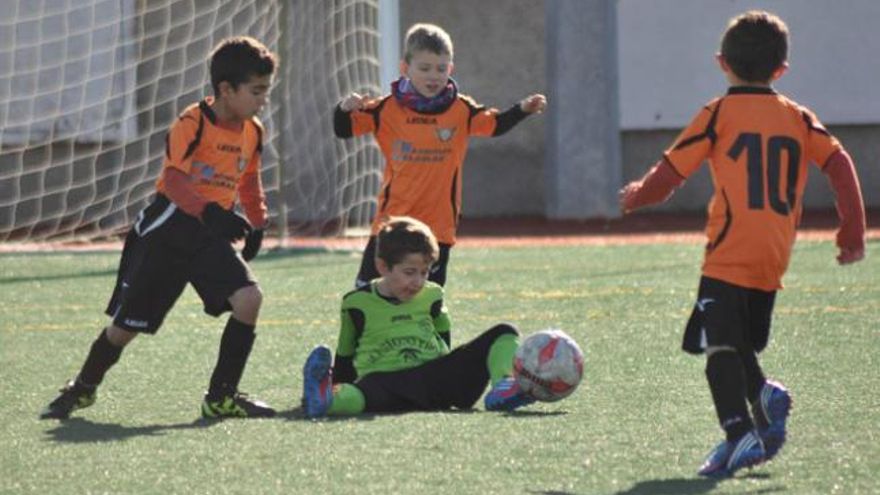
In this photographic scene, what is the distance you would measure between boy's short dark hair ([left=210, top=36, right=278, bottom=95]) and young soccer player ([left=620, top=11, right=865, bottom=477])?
1684mm

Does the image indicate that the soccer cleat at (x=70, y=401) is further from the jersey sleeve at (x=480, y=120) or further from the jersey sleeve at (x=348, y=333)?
the jersey sleeve at (x=480, y=120)

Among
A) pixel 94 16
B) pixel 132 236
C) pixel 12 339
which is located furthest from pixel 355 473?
pixel 94 16

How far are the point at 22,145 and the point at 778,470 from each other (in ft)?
39.7

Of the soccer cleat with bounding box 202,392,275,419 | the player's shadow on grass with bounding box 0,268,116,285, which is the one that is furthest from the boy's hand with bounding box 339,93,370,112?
the player's shadow on grass with bounding box 0,268,116,285

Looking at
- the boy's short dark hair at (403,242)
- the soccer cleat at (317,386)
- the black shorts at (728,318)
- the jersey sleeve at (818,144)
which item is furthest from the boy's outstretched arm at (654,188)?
the soccer cleat at (317,386)

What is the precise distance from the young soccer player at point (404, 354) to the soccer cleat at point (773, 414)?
123 centimetres

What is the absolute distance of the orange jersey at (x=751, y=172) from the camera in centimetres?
558

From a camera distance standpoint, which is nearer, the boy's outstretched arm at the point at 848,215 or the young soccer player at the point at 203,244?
the boy's outstretched arm at the point at 848,215

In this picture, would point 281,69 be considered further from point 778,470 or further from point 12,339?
point 778,470

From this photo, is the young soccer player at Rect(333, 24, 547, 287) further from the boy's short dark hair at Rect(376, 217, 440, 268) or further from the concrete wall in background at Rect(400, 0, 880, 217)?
the concrete wall in background at Rect(400, 0, 880, 217)

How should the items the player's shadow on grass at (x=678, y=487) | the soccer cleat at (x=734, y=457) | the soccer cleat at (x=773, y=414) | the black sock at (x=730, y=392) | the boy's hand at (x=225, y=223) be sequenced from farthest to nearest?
the boy's hand at (x=225, y=223)
the soccer cleat at (x=773, y=414)
the black sock at (x=730, y=392)
the soccer cleat at (x=734, y=457)
the player's shadow on grass at (x=678, y=487)

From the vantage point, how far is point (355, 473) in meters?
5.40

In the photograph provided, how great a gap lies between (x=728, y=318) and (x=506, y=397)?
4.34ft

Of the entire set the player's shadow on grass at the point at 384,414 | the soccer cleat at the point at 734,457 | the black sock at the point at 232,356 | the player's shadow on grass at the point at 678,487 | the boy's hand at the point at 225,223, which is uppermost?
the boy's hand at the point at 225,223
